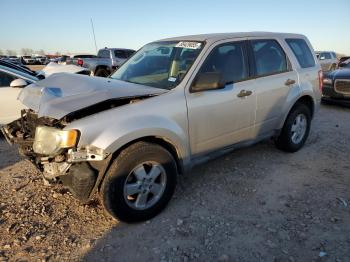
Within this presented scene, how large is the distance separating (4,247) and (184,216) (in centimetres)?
173

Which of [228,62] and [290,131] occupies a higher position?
[228,62]

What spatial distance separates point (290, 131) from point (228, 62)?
174cm

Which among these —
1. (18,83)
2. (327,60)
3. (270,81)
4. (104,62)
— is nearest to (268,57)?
(270,81)

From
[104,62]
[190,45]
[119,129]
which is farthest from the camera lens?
[104,62]

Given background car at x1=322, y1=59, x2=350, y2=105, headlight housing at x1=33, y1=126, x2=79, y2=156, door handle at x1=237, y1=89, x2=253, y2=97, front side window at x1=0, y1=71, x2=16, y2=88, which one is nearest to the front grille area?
background car at x1=322, y1=59, x2=350, y2=105

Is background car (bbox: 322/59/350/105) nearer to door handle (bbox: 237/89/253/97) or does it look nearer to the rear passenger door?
the rear passenger door

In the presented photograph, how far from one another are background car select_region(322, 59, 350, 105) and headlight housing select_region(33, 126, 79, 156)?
815 centimetres

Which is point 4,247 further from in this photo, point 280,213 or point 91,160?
point 280,213

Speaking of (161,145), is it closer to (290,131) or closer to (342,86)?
(290,131)

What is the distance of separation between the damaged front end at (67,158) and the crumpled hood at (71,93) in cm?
15

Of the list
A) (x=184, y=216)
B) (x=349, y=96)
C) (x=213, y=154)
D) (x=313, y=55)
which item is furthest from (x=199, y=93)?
(x=349, y=96)

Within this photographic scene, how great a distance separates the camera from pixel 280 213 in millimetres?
3520

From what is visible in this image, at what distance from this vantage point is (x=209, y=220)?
3.41m

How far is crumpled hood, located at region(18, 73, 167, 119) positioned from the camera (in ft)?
10.1
